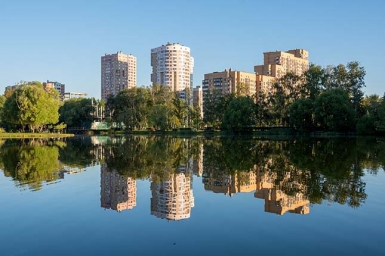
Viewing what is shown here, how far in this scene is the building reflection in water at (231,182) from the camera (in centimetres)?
1321

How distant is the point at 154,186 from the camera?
13.9m

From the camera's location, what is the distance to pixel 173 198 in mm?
11680

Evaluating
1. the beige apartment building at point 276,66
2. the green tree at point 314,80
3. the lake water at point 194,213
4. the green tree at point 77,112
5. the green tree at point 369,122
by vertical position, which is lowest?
the lake water at point 194,213

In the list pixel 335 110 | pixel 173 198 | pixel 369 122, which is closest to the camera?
pixel 173 198

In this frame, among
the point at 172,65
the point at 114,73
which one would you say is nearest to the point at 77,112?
the point at 172,65

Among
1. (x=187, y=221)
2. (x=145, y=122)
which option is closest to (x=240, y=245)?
(x=187, y=221)

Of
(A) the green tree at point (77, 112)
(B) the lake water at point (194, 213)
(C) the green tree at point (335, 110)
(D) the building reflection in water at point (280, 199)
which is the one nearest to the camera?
(B) the lake water at point (194, 213)

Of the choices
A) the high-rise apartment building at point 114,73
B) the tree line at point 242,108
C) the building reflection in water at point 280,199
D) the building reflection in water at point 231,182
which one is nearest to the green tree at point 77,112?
the tree line at point 242,108

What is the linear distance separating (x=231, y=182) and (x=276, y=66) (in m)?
126

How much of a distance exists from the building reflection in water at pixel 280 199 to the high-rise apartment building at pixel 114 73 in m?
173

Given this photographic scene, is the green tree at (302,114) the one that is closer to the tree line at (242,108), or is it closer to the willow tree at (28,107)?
the tree line at (242,108)

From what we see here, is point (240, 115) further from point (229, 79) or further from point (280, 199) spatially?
point (280, 199)

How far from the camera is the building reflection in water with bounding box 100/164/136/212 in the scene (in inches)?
430

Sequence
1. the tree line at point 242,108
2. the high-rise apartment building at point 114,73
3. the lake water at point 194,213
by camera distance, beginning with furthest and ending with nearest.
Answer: the high-rise apartment building at point 114,73, the tree line at point 242,108, the lake water at point 194,213
